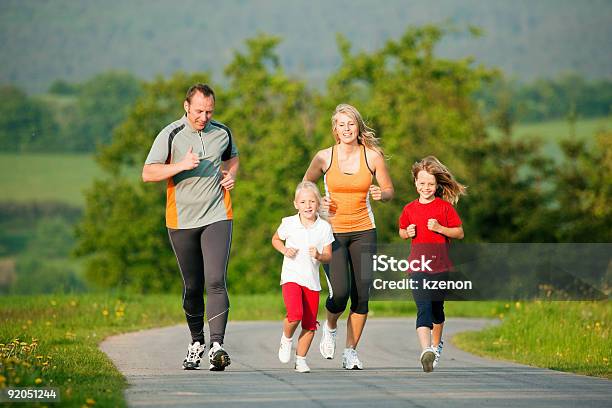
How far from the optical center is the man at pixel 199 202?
11.4 meters

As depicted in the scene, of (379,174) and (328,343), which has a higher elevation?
(379,174)

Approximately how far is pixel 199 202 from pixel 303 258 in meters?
1.05

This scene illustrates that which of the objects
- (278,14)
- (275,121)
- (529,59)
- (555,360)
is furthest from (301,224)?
(278,14)

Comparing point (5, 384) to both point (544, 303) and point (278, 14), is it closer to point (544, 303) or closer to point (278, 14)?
point (544, 303)

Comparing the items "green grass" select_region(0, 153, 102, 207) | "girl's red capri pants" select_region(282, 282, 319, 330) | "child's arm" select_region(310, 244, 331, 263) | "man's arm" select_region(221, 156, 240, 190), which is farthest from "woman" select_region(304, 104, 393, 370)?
"green grass" select_region(0, 153, 102, 207)

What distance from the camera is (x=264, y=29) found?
511 feet

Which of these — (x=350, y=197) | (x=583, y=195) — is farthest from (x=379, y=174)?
(x=583, y=195)

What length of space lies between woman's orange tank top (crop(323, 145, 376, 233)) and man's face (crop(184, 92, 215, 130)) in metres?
1.27

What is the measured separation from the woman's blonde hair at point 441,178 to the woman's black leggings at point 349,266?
759 millimetres

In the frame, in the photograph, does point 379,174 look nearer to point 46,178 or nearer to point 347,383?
point 347,383

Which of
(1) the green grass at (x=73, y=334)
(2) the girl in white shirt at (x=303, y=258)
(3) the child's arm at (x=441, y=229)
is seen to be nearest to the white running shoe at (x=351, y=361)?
(2) the girl in white shirt at (x=303, y=258)

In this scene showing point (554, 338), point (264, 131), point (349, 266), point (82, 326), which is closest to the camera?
point (349, 266)

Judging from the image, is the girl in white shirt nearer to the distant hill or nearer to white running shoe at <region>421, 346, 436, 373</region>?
white running shoe at <region>421, 346, 436, 373</region>

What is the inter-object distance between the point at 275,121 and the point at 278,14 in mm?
98404
